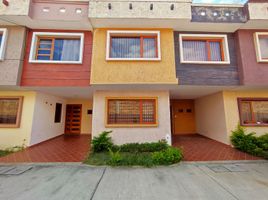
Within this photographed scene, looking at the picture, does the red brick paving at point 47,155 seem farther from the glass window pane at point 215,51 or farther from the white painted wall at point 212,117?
the glass window pane at point 215,51

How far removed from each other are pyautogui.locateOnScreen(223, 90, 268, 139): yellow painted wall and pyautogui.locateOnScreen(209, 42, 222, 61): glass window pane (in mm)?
2137

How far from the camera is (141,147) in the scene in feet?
19.9

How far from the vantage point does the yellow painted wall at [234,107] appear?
707cm

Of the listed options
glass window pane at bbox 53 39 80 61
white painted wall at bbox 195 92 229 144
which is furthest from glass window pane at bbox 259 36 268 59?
glass window pane at bbox 53 39 80 61

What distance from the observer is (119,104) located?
6812 millimetres

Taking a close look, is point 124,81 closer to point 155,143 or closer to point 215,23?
point 155,143

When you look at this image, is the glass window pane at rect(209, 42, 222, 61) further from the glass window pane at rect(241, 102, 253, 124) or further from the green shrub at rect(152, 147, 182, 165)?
the green shrub at rect(152, 147, 182, 165)

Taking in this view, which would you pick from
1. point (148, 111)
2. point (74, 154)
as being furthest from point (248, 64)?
point (74, 154)

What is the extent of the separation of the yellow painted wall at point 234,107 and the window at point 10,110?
11567 mm

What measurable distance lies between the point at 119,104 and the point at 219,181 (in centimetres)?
503

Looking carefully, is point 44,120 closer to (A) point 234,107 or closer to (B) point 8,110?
(B) point 8,110

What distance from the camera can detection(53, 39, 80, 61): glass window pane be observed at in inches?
252

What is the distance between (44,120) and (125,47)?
6680 mm

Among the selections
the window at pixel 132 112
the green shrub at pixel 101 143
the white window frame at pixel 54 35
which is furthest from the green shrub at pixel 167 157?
the white window frame at pixel 54 35
